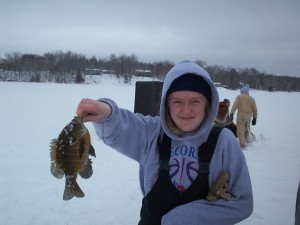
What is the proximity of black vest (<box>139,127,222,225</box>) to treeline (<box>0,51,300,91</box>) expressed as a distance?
63.9 meters

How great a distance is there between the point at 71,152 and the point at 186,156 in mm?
940

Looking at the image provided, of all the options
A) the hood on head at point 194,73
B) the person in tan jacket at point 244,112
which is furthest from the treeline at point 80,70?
the hood on head at point 194,73

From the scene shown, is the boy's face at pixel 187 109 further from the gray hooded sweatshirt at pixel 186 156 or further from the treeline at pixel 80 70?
the treeline at pixel 80 70

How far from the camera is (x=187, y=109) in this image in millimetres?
2027

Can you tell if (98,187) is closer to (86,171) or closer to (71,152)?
(86,171)

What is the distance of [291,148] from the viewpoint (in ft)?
32.5

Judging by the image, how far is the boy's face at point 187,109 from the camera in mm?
2029

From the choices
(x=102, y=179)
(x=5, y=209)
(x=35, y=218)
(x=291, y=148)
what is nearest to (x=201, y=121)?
(x=35, y=218)

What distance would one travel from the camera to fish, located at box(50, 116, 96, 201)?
143cm

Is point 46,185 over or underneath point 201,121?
underneath

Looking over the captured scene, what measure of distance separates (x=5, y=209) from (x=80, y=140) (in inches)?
161

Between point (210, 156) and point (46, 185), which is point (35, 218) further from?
point (210, 156)

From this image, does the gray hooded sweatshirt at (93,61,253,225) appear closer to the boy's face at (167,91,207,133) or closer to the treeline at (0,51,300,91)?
the boy's face at (167,91,207,133)

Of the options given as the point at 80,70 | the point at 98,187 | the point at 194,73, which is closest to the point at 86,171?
the point at 194,73
